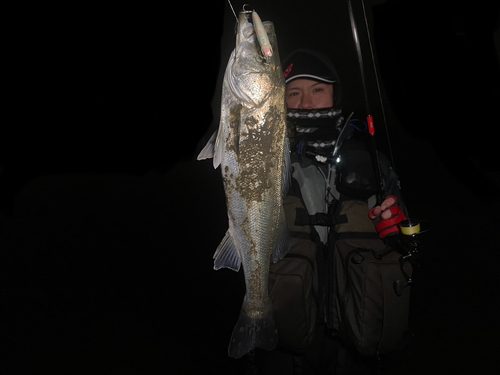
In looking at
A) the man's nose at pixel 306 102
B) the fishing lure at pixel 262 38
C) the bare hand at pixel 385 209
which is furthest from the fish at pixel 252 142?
the man's nose at pixel 306 102

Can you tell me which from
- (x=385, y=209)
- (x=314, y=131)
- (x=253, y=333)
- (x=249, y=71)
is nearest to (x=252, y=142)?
(x=249, y=71)

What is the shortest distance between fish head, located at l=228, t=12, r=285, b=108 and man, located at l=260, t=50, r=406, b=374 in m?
0.98

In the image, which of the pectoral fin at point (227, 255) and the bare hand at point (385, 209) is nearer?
the pectoral fin at point (227, 255)

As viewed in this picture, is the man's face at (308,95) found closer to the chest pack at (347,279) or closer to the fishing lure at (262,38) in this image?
the chest pack at (347,279)

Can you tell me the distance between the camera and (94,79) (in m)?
9.34

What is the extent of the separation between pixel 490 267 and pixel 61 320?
255 inches

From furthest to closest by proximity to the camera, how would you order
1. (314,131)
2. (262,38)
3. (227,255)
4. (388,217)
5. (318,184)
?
1. (314,131)
2. (318,184)
3. (388,217)
4. (227,255)
5. (262,38)

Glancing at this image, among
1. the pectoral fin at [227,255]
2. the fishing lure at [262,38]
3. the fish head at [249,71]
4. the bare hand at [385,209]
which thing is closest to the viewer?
the fishing lure at [262,38]

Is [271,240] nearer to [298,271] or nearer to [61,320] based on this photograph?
[298,271]

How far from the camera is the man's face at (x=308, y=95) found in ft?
7.89

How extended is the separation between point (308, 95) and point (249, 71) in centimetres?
135

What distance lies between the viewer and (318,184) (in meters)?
2.18

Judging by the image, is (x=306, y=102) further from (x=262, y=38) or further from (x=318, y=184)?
(x=262, y=38)

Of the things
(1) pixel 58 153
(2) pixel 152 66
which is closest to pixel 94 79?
(2) pixel 152 66
